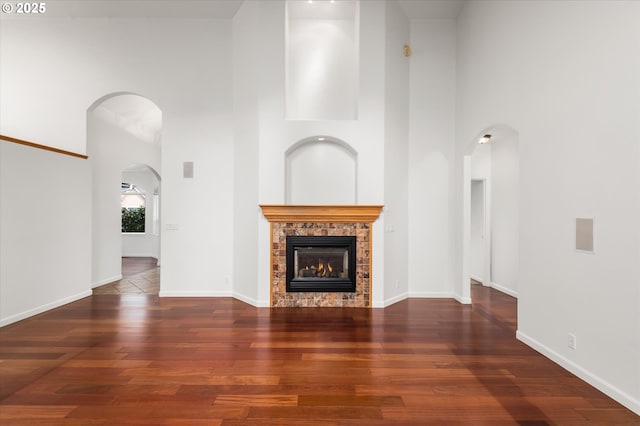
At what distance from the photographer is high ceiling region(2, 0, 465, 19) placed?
519cm

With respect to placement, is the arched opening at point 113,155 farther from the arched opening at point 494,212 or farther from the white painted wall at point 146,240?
the arched opening at point 494,212

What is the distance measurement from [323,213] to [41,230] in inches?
151

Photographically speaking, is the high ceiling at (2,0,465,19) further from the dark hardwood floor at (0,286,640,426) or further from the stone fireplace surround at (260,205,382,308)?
the dark hardwood floor at (0,286,640,426)

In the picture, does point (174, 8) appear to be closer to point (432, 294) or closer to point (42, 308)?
point (42, 308)

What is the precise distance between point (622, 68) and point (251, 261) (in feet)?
15.0

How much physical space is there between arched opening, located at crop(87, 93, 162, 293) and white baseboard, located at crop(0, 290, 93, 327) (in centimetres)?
78

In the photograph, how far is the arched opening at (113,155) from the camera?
6.15 meters

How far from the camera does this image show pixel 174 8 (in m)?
5.29

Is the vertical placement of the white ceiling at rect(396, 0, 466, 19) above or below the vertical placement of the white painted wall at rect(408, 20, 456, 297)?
above

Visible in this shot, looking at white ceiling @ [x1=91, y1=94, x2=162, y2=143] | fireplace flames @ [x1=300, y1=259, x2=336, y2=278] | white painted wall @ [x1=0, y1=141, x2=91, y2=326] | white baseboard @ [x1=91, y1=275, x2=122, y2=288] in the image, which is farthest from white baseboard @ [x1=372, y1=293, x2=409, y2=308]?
white ceiling @ [x1=91, y1=94, x2=162, y2=143]

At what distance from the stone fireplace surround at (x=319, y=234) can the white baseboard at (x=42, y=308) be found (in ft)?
10.0

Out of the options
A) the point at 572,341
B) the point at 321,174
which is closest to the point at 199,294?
the point at 321,174

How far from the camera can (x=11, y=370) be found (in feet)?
9.95

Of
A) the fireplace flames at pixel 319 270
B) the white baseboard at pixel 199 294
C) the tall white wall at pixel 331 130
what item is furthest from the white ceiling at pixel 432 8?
the white baseboard at pixel 199 294
